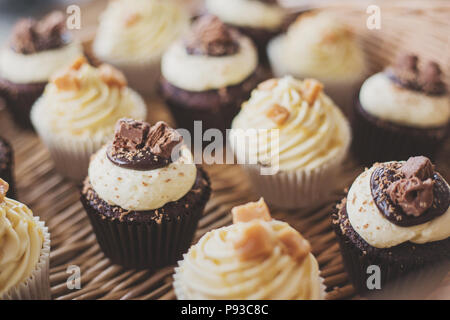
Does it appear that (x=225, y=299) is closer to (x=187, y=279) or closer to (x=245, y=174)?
(x=187, y=279)

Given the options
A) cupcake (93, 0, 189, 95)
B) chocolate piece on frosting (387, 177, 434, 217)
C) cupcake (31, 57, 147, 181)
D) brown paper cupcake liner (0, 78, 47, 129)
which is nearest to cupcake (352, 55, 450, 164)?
chocolate piece on frosting (387, 177, 434, 217)

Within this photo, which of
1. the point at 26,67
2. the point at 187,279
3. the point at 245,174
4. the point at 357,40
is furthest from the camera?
the point at 357,40

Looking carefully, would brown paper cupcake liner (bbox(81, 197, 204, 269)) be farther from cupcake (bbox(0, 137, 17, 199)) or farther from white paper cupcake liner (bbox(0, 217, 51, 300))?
cupcake (bbox(0, 137, 17, 199))

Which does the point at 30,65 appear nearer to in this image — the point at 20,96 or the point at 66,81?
the point at 20,96

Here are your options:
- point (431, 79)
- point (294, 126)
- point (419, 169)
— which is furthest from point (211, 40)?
point (419, 169)

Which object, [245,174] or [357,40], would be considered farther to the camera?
[357,40]

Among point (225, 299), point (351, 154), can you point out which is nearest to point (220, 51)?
point (351, 154)
